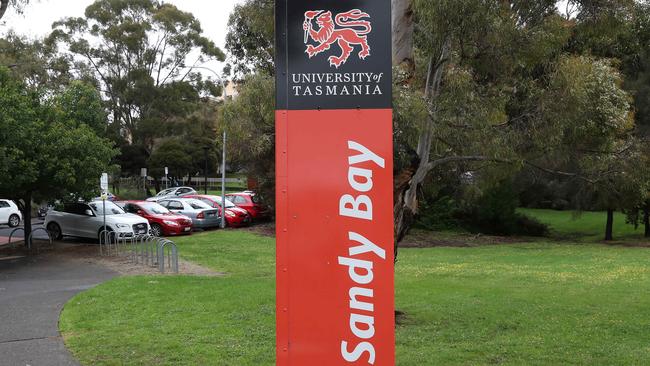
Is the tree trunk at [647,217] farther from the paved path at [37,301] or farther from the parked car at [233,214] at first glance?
the paved path at [37,301]

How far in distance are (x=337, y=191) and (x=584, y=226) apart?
45293 millimetres

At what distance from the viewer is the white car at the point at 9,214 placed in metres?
31.6

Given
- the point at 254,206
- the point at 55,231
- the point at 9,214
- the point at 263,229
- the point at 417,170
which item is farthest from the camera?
the point at 254,206

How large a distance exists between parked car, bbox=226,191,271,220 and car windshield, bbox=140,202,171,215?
6670mm

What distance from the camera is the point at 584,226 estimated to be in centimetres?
4475

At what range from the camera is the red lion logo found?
12.0 feet

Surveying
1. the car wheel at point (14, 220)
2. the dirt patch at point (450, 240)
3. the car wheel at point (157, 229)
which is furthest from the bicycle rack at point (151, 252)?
the car wheel at point (14, 220)

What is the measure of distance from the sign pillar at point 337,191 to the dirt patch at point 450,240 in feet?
78.2

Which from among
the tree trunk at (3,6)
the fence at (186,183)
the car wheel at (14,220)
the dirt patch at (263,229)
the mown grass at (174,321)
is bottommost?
the dirt patch at (263,229)

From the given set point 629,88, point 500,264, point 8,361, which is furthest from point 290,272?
point 629,88

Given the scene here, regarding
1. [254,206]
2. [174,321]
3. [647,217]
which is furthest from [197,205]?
[647,217]

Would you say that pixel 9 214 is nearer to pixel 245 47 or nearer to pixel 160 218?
pixel 160 218

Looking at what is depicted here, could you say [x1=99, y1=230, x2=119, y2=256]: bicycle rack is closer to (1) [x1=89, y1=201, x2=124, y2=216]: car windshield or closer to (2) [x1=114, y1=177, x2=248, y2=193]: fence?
(1) [x1=89, y1=201, x2=124, y2=216]: car windshield

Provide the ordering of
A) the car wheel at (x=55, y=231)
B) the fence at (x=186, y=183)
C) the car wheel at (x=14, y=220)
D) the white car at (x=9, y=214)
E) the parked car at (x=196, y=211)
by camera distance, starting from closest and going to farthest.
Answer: the car wheel at (x=55, y=231) → the parked car at (x=196, y=211) → the white car at (x=9, y=214) → the car wheel at (x=14, y=220) → the fence at (x=186, y=183)
